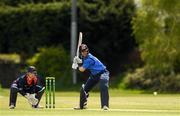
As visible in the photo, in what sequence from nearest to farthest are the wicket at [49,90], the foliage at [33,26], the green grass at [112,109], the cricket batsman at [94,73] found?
the green grass at [112,109] → the cricket batsman at [94,73] → the wicket at [49,90] → the foliage at [33,26]

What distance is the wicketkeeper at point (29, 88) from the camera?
2305cm

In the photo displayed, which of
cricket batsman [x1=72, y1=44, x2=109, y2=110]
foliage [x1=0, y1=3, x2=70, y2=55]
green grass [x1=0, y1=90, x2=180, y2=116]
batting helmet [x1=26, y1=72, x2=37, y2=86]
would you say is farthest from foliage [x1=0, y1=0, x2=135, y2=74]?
cricket batsman [x1=72, y1=44, x2=109, y2=110]

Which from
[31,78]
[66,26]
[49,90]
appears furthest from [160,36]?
[31,78]

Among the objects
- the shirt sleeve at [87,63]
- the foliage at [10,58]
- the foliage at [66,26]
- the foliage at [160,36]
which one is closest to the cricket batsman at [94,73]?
the shirt sleeve at [87,63]

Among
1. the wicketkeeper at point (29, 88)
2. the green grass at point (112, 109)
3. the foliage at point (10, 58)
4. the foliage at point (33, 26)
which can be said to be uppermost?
the foliage at point (33, 26)

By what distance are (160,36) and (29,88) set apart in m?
22.1

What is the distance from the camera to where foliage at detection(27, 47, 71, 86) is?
52.3m

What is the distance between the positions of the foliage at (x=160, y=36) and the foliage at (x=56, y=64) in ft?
26.3

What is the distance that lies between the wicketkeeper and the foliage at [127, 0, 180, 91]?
21501 millimetres

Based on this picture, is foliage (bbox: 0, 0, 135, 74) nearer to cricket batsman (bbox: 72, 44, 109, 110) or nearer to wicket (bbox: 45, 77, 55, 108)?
wicket (bbox: 45, 77, 55, 108)

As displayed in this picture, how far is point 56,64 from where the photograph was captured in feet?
173

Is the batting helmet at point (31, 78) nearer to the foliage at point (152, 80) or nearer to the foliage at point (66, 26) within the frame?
the foliage at point (152, 80)

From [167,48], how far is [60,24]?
38.9ft

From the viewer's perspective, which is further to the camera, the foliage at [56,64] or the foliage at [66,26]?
the foliage at [66,26]
